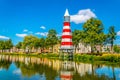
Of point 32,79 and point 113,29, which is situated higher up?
point 113,29

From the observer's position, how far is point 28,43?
174 m

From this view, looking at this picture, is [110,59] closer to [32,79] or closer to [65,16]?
[65,16]

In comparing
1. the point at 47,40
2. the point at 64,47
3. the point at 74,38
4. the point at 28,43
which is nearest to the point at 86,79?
the point at 64,47

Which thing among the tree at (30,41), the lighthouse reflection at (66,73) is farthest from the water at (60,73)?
the tree at (30,41)

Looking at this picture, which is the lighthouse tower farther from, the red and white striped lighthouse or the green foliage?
the green foliage

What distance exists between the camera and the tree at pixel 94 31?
8281cm

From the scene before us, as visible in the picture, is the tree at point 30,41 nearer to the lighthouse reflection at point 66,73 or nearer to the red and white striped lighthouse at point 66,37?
the red and white striped lighthouse at point 66,37

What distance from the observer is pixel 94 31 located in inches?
3290

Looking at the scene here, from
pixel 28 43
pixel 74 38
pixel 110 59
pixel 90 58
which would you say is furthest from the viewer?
pixel 28 43

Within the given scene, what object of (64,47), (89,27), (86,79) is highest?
(89,27)

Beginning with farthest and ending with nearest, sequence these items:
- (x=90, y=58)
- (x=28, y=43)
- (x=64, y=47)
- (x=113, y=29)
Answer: (x=28, y=43)
(x=113, y=29)
(x=64, y=47)
(x=90, y=58)

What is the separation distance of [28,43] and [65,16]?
103m

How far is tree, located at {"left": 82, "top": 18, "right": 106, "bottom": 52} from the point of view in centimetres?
8281

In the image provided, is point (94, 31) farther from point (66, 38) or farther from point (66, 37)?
point (66, 37)
